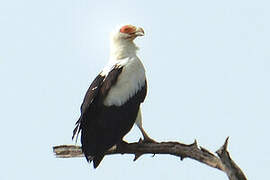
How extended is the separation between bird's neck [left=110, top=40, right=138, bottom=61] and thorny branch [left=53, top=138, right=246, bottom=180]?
1522 mm

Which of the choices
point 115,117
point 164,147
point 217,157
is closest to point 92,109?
point 115,117

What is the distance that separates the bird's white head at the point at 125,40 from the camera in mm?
11242

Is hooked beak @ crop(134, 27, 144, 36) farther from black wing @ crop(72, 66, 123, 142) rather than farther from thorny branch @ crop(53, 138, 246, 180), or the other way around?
thorny branch @ crop(53, 138, 246, 180)

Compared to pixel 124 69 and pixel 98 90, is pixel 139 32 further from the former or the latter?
pixel 98 90

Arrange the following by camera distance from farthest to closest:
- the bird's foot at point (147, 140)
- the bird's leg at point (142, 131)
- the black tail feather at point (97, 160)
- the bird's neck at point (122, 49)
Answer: the bird's neck at point (122, 49) < the bird's leg at point (142, 131) < the bird's foot at point (147, 140) < the black tail feather at point (97, 160)

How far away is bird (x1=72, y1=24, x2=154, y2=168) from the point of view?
10.1 meters

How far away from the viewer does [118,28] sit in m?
11.5

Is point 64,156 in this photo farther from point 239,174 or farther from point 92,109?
point 239,174

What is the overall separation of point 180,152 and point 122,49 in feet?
7.99

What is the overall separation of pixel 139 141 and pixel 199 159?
1292mm

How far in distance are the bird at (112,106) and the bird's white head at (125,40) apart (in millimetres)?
96

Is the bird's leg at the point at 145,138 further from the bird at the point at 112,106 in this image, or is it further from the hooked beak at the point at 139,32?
the hooked beak at the point at 139,32

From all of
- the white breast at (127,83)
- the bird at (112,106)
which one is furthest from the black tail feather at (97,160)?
the white breast at (127,83)

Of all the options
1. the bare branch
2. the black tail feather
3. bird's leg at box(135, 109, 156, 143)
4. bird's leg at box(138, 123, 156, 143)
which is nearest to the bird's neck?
bird's leg at box(135, 109, 156, 143)
